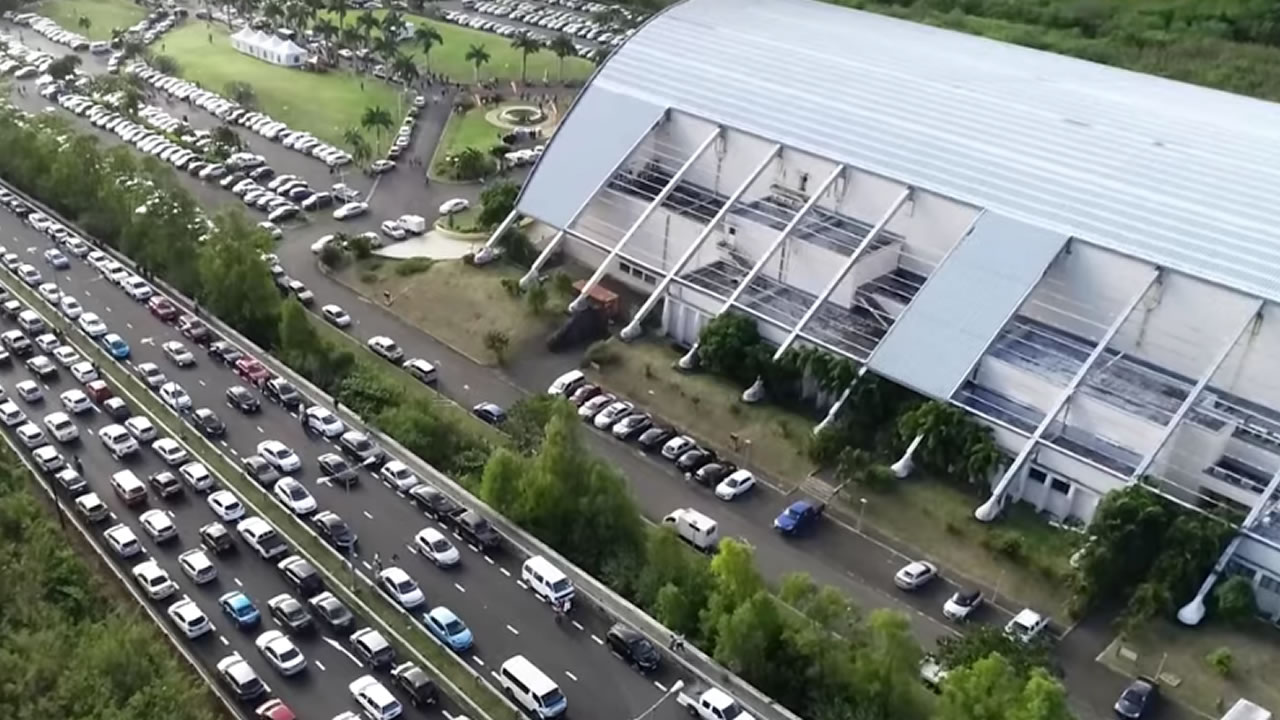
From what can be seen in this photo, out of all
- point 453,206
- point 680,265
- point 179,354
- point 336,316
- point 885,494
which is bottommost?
point 336,316

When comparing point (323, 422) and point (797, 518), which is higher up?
point (797, 518)

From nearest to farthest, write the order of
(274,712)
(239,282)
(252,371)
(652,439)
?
(274,712) → (652,439) → (252,371) → (239,282)

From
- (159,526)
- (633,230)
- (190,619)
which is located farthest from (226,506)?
(633,230)

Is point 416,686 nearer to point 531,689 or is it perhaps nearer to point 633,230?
point 531,689

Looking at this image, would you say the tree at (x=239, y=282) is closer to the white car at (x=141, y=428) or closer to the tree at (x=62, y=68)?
the white car at (x=141, y=428)

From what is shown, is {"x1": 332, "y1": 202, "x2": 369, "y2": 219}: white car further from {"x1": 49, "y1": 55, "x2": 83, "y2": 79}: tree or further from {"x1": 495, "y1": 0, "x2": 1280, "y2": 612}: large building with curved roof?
{"x1": 49, "y1": 55, "x2": 83, "y2": 79}: tree

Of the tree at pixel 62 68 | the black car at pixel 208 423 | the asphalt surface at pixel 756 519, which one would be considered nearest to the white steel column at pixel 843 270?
the asphalt surface at pixel 756 519

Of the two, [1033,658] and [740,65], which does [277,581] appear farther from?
[740,65]
